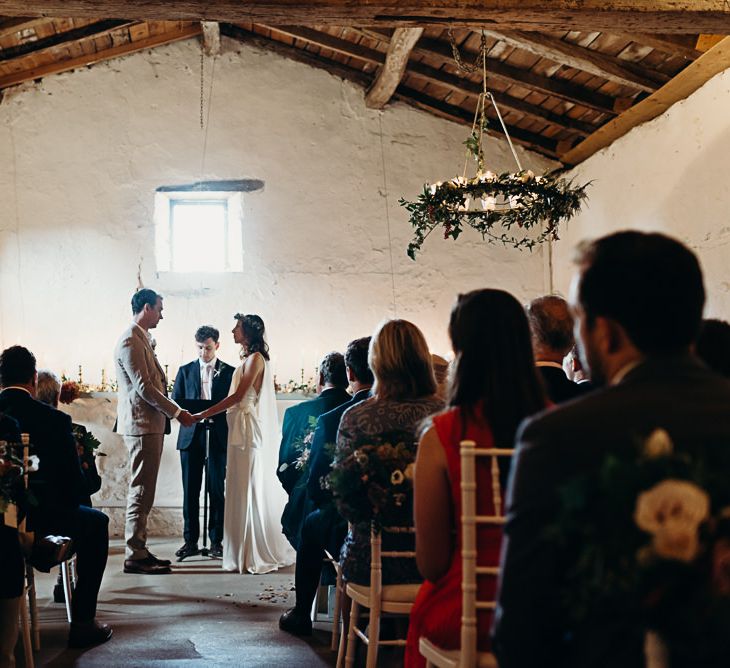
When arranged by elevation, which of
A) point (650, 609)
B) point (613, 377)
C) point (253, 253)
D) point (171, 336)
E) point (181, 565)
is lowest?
Answer: point (181, 565)

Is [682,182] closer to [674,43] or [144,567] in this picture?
[674,43]

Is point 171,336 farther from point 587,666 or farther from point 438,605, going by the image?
point 587,666

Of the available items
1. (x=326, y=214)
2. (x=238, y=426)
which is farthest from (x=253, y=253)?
(x=238, y=426)

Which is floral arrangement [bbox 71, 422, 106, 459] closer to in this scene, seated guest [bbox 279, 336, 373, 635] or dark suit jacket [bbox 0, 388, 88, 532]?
dark suit jacket [bbox 0, 388, 88, 532]

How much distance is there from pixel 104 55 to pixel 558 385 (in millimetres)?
7190

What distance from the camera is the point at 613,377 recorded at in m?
1.38

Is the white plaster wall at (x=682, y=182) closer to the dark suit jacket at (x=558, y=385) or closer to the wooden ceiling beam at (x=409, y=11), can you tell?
the wooden ceiling beam at (x=409, y=11)

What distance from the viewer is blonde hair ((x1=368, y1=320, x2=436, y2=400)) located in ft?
10.8

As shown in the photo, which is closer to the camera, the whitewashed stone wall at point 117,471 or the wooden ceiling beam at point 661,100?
the wooden ceiling beam at point 661,100

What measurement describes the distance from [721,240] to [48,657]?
4955 millimetres

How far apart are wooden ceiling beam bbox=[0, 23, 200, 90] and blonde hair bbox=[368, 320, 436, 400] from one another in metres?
6.68

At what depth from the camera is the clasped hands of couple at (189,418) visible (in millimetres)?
6539

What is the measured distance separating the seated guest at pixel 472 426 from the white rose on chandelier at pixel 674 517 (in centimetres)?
102

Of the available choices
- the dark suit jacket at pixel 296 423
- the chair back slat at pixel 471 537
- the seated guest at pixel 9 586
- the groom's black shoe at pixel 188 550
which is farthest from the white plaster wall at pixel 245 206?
the chair back slat at pixel 471 537
